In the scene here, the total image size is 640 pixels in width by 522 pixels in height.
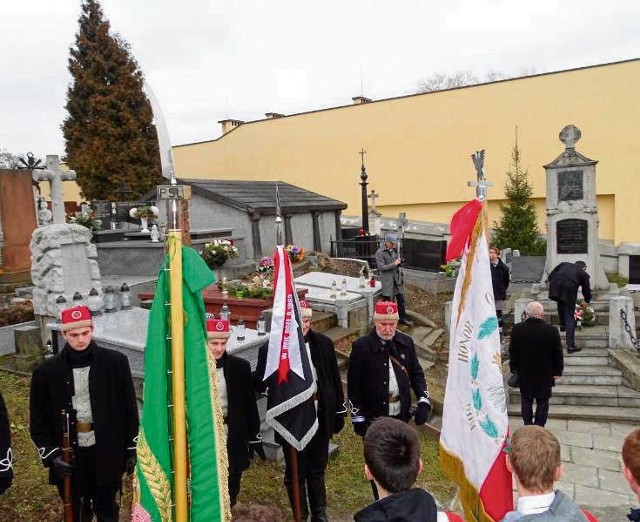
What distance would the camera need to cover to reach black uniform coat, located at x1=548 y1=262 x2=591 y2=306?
Result: 8852 millimetres

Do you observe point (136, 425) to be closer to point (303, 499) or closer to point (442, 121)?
point (303, 499)

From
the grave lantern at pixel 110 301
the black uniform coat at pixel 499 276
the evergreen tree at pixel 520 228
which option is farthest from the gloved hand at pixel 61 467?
the evergreen tree at pixel 520 228

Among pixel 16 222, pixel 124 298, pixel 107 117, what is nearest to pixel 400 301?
pixel 124 298

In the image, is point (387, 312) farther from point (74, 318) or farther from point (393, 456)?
point (74, 318)

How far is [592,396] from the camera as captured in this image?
8344 millimetres

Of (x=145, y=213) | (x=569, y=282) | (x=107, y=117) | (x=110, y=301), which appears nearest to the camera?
(x=110, y=301)

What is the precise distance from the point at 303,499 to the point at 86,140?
25.6 m

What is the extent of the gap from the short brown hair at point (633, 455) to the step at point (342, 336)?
6376 mm

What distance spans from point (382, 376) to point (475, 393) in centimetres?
84

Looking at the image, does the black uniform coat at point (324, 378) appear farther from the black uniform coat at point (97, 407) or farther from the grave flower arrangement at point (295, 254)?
the grave flower arrangement at point (295, 254)

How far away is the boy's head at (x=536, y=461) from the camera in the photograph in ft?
7.61

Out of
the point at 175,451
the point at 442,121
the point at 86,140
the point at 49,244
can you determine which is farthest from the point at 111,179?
the point at 175,451

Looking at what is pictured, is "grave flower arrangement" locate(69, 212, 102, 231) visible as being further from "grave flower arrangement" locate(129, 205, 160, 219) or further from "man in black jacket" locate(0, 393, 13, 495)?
"man in black jacket" locate(0, 393, 13, 495)

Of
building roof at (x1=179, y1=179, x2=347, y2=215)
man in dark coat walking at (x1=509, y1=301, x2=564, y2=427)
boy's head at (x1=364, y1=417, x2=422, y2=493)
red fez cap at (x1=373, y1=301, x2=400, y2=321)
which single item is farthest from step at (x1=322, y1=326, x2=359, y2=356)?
boy's head at (x1=364, y1=417, x2=422, y2=493)
